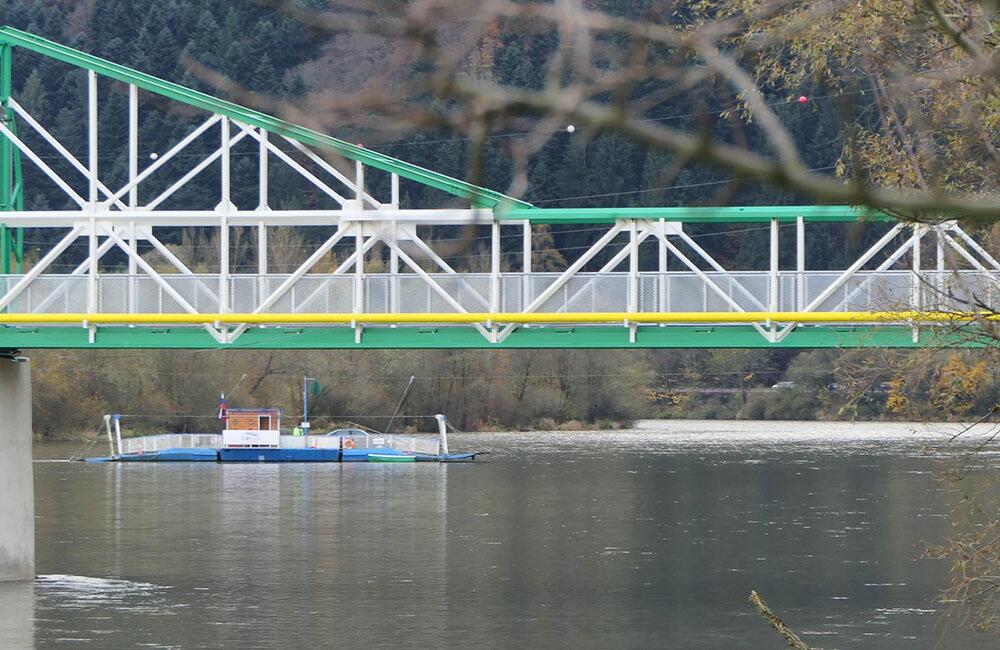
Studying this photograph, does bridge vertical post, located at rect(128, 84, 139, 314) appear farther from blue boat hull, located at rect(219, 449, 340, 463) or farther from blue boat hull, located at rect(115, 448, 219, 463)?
blue boat hull, located at rect(219, 449, 340, 463)

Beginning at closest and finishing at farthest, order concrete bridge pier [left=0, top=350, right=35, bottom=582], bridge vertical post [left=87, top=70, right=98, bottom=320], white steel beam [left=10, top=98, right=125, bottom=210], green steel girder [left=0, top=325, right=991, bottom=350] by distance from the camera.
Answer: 1. green steel girder [left=0, top=325, right=991, bottom=350]
2. bridge vertical post [left=87, top=70, right=98, bottom=320]
3. concrete bridge pier [left=0, top=350, right=35, bottom=582]
4. white steel beam [left=10, top=98, right=125, bottom=210]

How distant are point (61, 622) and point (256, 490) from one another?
33.5m

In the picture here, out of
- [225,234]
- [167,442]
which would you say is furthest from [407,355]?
[225,234]

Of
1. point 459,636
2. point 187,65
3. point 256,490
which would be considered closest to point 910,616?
point 459,636

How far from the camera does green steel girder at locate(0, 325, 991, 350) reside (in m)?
31.4

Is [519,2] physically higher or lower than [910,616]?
higher

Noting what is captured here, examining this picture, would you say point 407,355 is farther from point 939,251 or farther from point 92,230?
point 939,251

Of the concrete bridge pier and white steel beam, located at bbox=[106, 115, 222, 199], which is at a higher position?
white steel beam, located at bbox=[106, 115, 222, 199]

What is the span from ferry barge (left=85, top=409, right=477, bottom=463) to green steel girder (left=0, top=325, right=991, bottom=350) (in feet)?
162

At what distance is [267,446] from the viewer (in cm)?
8519

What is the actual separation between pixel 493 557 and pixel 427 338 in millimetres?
10980

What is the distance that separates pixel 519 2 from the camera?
586cm

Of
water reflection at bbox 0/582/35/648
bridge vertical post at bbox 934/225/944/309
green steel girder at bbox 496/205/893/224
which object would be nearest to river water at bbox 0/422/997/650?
water reflection at bbox 0/582/35/648

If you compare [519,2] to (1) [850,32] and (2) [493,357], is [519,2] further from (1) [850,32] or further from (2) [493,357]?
(2) [493,357]
